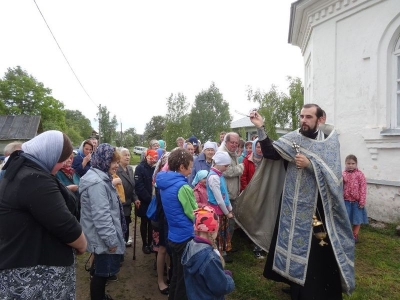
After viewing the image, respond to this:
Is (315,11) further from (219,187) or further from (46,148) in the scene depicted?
(46,148)

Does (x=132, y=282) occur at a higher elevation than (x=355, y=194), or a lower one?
lower

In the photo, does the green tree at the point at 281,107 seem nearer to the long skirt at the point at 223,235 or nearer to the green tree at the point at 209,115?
the long skirt at the point at 223,235

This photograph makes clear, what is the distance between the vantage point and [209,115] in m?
50.9

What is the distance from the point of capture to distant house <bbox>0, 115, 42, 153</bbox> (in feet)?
93.9

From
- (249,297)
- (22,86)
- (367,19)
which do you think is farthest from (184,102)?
(249,297)

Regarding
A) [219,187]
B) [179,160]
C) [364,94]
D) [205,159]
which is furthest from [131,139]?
[179,160]

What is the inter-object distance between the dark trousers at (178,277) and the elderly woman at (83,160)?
2.60 metres

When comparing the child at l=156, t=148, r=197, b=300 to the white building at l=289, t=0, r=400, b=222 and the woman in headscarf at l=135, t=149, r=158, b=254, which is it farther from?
the white building at l=289, t=0, r=400, b=222

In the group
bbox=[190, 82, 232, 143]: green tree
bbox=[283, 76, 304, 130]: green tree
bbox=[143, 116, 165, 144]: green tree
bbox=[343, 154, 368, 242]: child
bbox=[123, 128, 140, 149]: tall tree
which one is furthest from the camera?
bbox=[143, 116, 165, 144]: green tree

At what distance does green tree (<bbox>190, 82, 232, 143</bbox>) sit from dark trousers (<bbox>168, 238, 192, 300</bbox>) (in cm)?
4561

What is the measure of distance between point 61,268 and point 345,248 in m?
2.62

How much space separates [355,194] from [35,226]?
533 cm

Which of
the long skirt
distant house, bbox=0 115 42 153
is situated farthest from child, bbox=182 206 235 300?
distant house, bbox=0 115 42 153

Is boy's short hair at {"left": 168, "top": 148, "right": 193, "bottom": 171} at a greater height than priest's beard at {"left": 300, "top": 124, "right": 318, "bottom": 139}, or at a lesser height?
lesser
